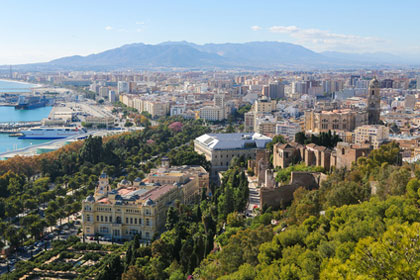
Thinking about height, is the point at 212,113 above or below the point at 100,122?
above

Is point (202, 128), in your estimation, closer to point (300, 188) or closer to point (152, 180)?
point (152, 180)

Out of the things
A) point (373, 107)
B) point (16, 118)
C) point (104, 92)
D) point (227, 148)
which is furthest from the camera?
point (104, 92)

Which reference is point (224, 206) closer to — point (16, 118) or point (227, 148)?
point (227, 148)

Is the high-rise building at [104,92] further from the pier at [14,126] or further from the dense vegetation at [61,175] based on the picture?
the dense vegetation at [61,175]

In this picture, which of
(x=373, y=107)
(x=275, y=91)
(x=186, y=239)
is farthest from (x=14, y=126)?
(x=186, y=239)

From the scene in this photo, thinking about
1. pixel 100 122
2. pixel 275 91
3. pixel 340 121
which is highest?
pixel 275 91

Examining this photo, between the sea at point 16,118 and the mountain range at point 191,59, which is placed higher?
the mountain range at point 191,59

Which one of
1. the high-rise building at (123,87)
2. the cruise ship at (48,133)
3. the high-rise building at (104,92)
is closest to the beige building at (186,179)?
the cruise ship at (48,133)

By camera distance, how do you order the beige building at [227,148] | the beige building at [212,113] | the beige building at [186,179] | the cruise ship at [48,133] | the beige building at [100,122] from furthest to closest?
the beige building at [100,122], the beige building at [212,113], the cruise ship at [48,133], the beige building at [227,148], the beige building at [186,179]
